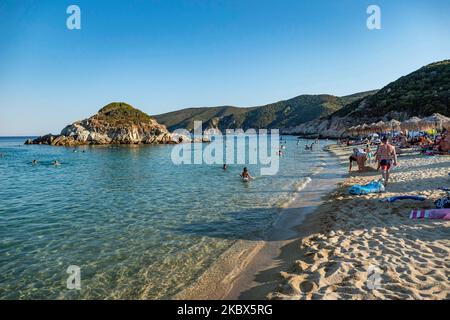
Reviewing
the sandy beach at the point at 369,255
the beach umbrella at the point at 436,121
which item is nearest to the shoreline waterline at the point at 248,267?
the sandy beach at the point at 369,255

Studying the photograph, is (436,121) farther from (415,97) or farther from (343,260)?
(415,97)

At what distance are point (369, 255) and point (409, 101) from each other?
83361 millimetres

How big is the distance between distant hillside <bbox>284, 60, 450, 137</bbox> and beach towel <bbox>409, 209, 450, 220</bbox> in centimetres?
6672

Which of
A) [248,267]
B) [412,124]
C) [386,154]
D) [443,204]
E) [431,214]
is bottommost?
[248,267]

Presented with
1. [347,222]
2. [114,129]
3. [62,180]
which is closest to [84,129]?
[114,129]

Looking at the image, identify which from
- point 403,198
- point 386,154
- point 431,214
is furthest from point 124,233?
point 386,154

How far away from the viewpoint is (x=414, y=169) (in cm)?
1783

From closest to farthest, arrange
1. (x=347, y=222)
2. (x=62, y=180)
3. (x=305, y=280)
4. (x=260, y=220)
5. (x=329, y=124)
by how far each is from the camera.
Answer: (x=305, y=280)
(x=347, y=222)
(x=260, y=220)
(x=62, y=180)
(x=329, y=124)

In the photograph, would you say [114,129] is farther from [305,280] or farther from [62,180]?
[305,280]

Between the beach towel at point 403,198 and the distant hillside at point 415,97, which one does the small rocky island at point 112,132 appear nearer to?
the distant hillside at point 415,97

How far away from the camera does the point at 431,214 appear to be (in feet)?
26.9

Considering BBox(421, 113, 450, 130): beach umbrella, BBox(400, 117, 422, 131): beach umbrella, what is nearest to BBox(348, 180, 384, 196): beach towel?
BBox(421, 113, 450, 130): beach umbrella

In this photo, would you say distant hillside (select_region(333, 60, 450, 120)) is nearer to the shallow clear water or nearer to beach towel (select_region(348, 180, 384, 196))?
beach towel (select_region(348, 180, 384, 196))

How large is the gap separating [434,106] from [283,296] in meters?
76.9
